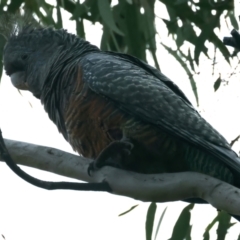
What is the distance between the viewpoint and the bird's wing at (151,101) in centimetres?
265

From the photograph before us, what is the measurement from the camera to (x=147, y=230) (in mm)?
3320

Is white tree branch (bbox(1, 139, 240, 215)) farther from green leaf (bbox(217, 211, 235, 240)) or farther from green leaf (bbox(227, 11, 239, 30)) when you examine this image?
green leaf (bbox(227, 11, 239, 30))

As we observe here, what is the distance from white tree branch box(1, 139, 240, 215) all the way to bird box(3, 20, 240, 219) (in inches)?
2.5

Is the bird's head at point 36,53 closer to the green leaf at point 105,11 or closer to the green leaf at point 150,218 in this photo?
the green leaf at point 105,11

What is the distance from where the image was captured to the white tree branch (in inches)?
90.8

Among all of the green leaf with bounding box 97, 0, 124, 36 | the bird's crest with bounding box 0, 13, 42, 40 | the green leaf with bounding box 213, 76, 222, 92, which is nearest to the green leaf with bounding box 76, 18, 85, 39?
the bird's crest with bounding box 0, 13, 42, 40

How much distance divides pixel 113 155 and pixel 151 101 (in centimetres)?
28

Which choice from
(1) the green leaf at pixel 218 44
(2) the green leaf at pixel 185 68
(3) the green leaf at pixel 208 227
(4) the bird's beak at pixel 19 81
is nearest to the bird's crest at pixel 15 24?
(4) the bird's beak at pixel 19 81

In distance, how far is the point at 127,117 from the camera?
9.09ft

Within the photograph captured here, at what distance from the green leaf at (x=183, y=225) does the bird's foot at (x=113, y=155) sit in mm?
746

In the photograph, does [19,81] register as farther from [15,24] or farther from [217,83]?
[217,83]

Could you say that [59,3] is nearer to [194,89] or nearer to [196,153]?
[194,89]

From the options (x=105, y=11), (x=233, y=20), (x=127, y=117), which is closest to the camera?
(x=127, y=117)

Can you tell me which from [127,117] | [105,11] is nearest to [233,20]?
[105,11]
